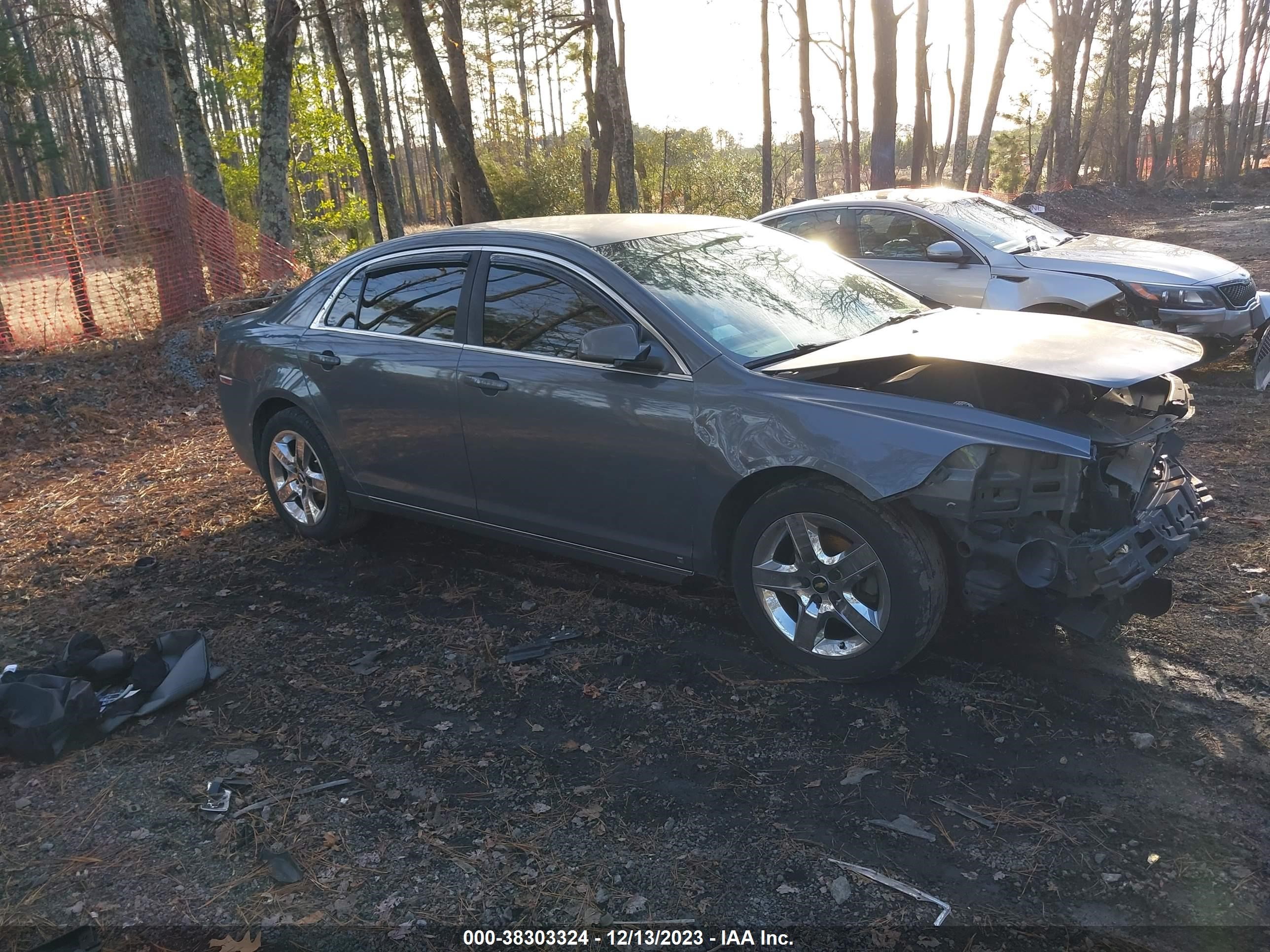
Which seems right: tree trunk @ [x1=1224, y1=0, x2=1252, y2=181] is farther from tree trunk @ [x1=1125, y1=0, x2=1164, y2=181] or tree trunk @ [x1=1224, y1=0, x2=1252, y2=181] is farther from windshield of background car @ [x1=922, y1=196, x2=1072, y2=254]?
windshield of background car @ [x1=922, y1=196, x2=1072, y2=254]

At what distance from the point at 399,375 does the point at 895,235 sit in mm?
5454

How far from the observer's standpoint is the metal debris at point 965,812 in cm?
300

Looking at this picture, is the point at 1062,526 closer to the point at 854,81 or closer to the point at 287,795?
the point at 287,795

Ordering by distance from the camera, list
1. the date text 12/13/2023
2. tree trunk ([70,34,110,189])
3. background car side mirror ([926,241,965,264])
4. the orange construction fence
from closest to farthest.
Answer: the date text 12/13/2023 → background car side mirror ([926,241,965,264]) → the orange construction fence → tree trunk ([70,34,110,189])

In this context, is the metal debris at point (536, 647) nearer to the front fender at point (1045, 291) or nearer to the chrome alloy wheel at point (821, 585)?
the chrome alloy wheel at point (821, 585)

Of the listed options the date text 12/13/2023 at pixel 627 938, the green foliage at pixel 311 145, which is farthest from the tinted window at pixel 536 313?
the green foliage at pixel 311 145

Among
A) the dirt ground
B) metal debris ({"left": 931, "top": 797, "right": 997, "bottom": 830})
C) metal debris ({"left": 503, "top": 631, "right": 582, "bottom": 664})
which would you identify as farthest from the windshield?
metal debris ({"left": 931, "top": 797, "right": 997, "bottom": 830})

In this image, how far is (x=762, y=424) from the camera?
3787 mm

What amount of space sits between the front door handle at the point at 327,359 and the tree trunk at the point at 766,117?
2012 centimetres

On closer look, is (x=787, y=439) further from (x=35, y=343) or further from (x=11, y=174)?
(x=11, y=174)

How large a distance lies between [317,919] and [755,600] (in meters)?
2.01

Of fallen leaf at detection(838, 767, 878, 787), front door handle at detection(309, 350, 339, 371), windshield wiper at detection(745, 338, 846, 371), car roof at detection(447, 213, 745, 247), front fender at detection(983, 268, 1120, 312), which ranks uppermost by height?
car roof at detection(447, 213, 745, 247)

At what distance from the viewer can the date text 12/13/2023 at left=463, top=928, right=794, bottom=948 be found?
2621mm

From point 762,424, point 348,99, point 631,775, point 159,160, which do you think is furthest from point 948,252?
point 159,160
